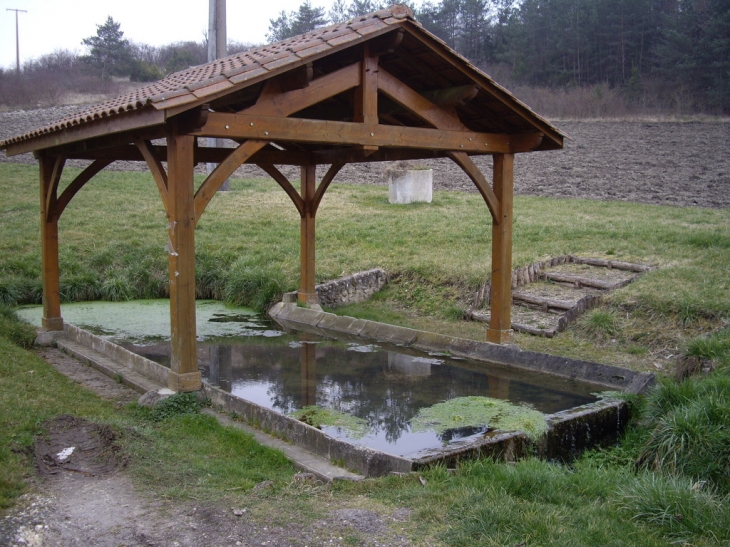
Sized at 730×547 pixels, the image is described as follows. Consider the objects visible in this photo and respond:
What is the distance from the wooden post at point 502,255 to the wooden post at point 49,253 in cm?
580

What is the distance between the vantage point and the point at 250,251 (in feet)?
46.5

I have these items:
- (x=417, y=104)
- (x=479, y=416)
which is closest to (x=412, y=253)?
(x=417, y=104)

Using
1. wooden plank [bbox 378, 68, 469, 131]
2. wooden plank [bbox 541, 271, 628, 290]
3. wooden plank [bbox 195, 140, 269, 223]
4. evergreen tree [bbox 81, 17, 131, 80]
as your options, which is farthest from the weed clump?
evergreen tree [bbox 81, 17, 131, 80]

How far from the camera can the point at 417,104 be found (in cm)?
774

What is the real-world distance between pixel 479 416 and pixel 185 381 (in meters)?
2.70

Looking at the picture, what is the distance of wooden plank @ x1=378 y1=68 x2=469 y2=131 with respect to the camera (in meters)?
7.46

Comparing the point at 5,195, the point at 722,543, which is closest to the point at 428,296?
the point at 722,543

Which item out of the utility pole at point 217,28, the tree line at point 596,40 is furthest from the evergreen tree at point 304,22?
the utility pole at point 217,28

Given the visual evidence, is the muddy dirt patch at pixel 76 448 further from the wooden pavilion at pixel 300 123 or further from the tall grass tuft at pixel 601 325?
the tall grass tuft at pixel 601 325

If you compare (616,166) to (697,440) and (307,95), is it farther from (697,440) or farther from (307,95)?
(697,440)

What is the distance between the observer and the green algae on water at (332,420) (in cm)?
602

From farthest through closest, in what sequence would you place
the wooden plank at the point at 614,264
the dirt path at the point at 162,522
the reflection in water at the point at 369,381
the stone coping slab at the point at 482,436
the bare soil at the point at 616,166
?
1. the bare soil at the point at 616,166
2. the wooden plank at the point at 614,264
3. the reflection in water at the point at 369,381
4. the stone coping slab at the point at 482,436
5. the dirt path at the point at 162,522

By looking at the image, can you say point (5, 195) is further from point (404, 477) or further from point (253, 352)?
point (404, 477)

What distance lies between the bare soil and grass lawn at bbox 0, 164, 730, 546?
2620 millimetres
